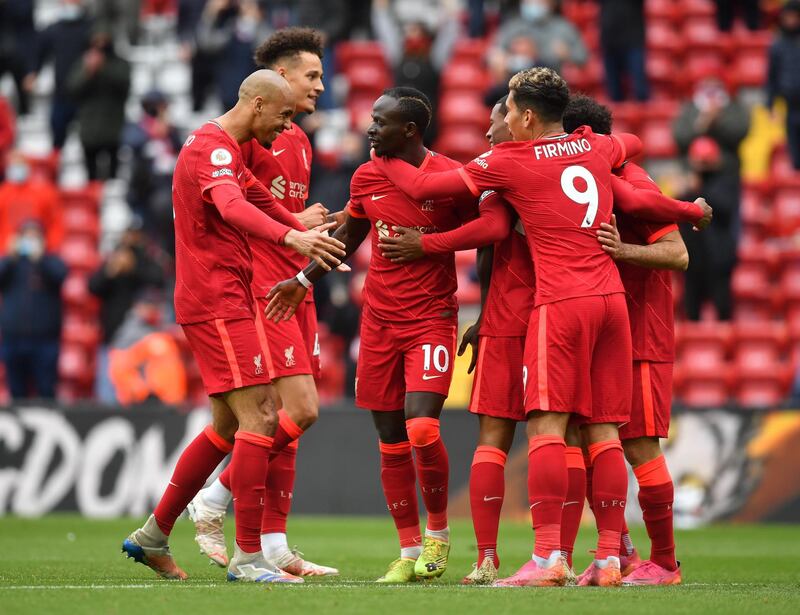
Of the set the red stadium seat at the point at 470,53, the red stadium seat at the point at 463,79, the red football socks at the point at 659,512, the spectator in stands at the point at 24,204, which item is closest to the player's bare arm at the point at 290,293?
the red football socks at the point at 659,512

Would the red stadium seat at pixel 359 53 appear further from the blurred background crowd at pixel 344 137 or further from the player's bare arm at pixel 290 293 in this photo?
the player's bare arm at pixel 290 293

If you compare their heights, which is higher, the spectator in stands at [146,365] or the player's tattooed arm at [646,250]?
the player's tattooed arm at [646,250]

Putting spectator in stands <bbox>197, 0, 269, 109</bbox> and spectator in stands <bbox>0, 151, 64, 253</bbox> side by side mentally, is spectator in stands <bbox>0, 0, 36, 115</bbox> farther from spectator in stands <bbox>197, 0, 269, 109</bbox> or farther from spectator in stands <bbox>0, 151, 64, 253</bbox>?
spectator in stands <bbox>197, 0, 269, 109</bbox>

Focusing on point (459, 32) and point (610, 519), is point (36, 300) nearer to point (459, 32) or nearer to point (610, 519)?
point (459, 32)

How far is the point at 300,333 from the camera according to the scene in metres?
8.30

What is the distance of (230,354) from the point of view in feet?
23.7

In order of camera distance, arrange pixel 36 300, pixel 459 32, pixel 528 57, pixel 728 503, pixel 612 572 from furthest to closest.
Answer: pixel 459 32
pixel 528 57
pixel 36 300
pixel 728 503
pixel 612 572

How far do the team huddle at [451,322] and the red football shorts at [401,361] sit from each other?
0.01m

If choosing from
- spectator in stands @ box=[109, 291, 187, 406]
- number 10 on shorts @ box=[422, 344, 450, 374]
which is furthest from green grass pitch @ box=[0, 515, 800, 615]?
spectator in stands @ box=[109, 291, 187, 406]

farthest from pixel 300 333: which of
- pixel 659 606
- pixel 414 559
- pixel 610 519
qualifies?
pixel 659 606

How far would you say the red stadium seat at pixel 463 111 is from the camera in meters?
18.4

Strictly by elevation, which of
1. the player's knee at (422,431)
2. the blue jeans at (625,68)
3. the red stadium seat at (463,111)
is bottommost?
the player's knee at (422,431)

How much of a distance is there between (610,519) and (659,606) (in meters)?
0.98

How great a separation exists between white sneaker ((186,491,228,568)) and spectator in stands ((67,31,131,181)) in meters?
10.3
